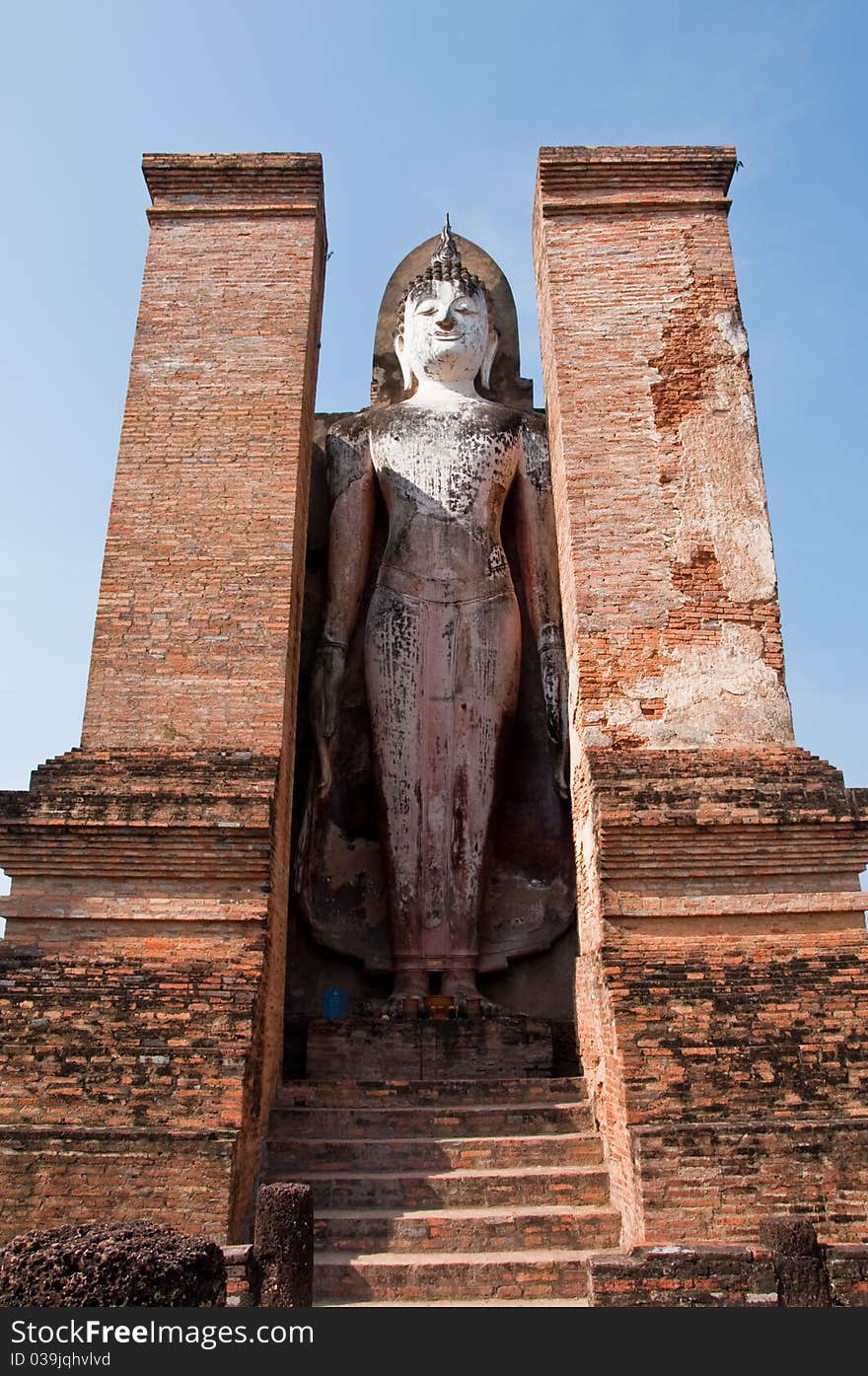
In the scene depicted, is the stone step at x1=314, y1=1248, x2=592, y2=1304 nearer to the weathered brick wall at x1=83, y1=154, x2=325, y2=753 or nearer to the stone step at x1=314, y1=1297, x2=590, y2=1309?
the stone step at x1=314, y1=1297, x2=590, y2=1309

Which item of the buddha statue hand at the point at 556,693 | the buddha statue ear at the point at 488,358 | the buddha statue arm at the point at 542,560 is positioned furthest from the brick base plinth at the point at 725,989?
the buddha statue ear at the point at 488,358

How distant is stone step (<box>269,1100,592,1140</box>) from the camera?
6672 mm

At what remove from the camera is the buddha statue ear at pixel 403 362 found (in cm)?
1001

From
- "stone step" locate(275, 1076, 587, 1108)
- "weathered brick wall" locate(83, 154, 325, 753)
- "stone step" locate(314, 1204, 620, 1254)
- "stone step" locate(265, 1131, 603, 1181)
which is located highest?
"weathered brick wall" locate(83, 154, 325, 753)

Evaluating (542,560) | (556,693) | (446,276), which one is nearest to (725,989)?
(556,693)

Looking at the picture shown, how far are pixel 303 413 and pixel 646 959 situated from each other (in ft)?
15.0

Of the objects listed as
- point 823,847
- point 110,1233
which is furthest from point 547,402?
point 110,1233

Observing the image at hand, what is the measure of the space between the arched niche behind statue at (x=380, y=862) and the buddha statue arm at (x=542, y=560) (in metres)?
0.17

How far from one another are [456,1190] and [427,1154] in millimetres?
301

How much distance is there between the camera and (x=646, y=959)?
6.54 meters

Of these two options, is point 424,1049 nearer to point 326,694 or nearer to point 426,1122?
point 426,1122

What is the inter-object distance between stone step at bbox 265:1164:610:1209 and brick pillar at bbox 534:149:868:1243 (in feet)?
0.86

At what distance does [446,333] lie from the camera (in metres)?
9.66

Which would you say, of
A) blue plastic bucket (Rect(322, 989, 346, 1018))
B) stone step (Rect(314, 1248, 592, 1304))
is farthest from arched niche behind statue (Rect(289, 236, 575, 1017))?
stone step (Rect(314, 1248, 592, 1304))
